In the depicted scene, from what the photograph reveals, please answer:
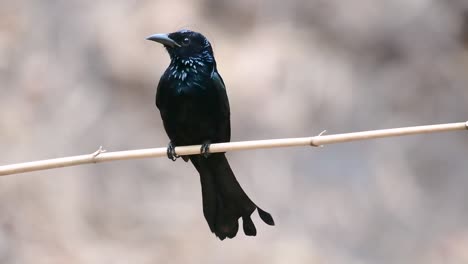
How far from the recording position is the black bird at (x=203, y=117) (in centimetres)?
217

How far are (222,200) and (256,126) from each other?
1213mm

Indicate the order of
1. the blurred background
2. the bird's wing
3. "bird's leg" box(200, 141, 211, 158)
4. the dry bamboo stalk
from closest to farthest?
the dry bamboo stalk → "bird's leg" box(200, 141, 211, 158) → the bird's wing → the blurred background

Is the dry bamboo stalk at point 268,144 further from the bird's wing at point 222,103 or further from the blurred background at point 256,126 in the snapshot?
the blurred background at point 256,126

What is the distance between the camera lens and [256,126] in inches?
133

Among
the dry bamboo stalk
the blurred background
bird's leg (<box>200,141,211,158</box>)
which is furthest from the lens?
the blurred background

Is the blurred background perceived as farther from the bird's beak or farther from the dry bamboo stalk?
the dry bamboo stalk

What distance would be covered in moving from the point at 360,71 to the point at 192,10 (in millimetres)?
879

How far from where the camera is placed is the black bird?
2.17m

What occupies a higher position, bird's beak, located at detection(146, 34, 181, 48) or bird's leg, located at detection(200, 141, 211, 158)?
bird's beak, located at detection(146, 34, 181, 48)

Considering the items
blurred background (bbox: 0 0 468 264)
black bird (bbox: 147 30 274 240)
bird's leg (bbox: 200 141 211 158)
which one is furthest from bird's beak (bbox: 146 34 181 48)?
blurred background (bbox: 0 0 468 264)

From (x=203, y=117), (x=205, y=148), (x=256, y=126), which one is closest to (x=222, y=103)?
(x=203, y=117)

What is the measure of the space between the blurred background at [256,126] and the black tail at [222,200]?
3.55 feet

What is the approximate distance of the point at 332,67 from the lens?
3453mm

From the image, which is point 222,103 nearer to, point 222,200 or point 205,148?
point 205,148
